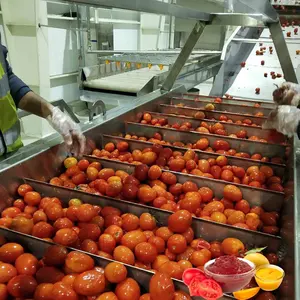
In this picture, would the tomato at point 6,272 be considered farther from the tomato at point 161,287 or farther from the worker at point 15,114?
the worker at point 15,114

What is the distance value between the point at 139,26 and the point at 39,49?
409 centimetres

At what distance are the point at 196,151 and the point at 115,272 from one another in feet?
4.06

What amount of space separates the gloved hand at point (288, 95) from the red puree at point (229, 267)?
139 centimetres

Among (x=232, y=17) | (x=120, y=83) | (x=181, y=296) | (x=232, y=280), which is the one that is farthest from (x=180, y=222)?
(x=120, y=83)

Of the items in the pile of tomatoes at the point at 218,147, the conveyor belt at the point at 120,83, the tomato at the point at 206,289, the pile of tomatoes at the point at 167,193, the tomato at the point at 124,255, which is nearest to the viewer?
the tomato at the point at 206,289

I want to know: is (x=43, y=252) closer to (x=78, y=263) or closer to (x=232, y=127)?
(x=78, y=263)

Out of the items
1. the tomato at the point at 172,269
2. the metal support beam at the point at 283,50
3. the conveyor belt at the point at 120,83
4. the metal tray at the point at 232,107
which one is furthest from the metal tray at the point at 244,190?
the conveyor belt at the point at 120,83

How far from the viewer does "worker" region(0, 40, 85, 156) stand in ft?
6.16

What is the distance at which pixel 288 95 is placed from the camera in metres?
2.15

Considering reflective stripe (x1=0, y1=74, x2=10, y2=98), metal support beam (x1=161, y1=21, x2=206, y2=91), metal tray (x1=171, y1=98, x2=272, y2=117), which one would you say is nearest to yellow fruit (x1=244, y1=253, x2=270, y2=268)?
reflective stripe (x1=0, y1=74, x2=10, y2=98)

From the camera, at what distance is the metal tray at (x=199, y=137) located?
2.28 m

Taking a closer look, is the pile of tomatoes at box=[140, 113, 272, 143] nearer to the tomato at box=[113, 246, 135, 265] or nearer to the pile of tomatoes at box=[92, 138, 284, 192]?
the pile of tomatoes at box=[92, 138, 284, 192]

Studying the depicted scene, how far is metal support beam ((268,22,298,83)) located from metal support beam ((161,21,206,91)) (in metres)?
0.65

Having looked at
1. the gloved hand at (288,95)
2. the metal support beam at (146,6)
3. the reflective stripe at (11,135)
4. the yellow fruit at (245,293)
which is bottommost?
the yellow fruit at (245,293)
